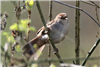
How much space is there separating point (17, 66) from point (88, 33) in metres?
4.83

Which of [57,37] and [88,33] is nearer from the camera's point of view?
[57,37]

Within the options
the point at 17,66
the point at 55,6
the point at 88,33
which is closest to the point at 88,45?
the point at 88,33

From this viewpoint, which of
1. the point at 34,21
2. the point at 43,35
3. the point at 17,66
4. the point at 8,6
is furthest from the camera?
the point at 34,21

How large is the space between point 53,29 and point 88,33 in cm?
347

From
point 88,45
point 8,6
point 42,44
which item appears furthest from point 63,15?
point 88,45

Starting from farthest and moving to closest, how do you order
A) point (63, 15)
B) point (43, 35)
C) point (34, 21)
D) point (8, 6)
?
point (34, 21)
point (8, 6)
point (63, 15)
point (43, 35)

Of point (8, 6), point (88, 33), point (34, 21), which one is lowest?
point (88, 33)

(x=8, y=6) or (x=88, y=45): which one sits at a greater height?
(x=8, y=6)

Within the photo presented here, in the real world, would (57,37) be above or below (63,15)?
below

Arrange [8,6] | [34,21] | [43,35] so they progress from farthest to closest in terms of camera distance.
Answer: [34,21] → [8,6] → [43,35]

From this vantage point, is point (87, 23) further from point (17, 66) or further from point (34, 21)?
point (17, 66)

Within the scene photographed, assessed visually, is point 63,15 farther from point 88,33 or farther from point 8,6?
point 88,33

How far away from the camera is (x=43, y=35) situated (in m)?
2.74

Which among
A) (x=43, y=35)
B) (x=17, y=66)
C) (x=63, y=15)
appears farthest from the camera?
(x=63, y=15)
